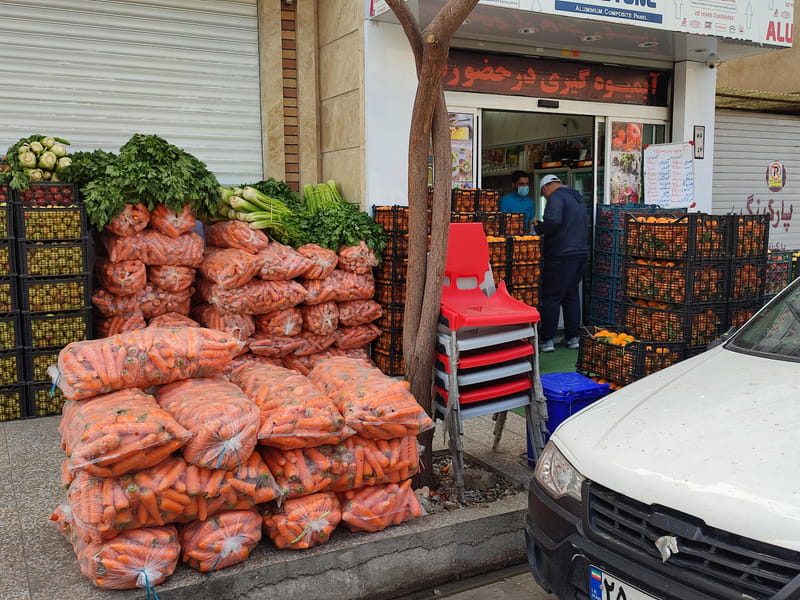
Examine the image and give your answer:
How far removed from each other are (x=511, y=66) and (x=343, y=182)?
292cm

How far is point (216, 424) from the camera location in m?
3.33

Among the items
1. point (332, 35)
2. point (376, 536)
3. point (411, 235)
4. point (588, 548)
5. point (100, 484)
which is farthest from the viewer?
point (332, 35)

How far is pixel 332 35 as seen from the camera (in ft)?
26.8

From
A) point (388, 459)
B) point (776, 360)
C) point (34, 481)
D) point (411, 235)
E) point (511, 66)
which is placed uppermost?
point (511, 66)

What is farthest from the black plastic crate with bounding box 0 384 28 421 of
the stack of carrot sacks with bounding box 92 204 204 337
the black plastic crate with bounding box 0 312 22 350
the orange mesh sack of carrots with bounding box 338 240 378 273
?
the orange mesh sack of carrots with bounding box 338 240 378 273

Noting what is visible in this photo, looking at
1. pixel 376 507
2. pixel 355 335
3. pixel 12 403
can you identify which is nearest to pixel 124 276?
pixel 12 403

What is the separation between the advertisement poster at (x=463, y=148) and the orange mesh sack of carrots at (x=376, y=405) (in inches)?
211

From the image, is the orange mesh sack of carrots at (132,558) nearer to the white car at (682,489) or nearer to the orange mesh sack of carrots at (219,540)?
the orange mesh sack of carrots at (219,540)

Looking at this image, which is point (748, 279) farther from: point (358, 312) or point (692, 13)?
point (358, 312)

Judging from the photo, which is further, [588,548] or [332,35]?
[332,35]

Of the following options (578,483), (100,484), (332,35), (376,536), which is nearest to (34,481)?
(100,484)

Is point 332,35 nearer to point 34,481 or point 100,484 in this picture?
point 34,481

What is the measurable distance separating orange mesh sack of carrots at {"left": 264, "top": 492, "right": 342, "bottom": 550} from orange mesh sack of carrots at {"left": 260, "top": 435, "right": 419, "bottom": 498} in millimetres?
58

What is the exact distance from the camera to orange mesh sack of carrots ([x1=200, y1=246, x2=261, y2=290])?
651cm
